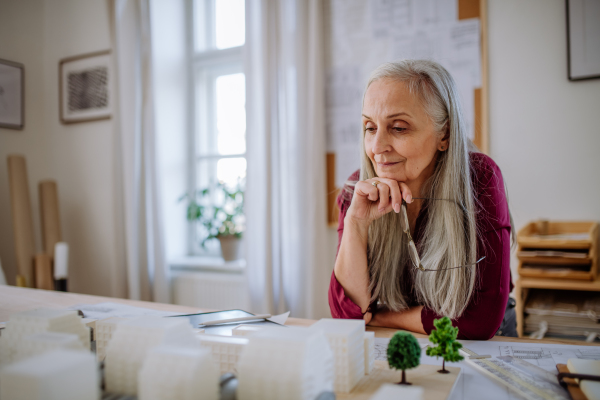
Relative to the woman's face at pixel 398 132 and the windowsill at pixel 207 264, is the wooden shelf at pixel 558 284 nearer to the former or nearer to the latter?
the woman's face at pixel 398 132

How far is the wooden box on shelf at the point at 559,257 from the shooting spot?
64.9 inches

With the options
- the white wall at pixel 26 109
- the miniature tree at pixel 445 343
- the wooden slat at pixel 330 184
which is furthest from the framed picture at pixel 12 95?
the miniature tree at pixel 445 343

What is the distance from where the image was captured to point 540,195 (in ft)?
6.62

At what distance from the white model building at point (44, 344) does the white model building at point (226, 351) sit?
19cm

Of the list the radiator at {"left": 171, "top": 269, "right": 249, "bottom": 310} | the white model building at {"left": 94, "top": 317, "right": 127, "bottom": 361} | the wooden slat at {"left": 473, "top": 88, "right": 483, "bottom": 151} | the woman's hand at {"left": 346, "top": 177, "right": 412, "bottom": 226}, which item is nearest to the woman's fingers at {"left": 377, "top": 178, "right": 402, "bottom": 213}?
the woman's hand at {"left": 346, "top": 177, "right": 412, "bottom": 226}

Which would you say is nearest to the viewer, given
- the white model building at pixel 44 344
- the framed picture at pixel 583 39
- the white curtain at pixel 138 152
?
the white model building at pixel 44 344

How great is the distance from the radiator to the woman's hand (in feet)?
5.11

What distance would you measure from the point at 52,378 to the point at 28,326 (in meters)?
0.27

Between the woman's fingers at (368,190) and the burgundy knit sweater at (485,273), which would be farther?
the woman's fingers at (368,190)

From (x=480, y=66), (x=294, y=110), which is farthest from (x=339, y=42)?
(x=480, y=66)

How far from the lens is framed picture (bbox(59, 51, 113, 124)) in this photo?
10.5ft

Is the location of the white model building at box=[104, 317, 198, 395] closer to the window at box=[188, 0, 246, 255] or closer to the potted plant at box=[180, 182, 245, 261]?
the potted plant at box=[180, 182, 245, 261]

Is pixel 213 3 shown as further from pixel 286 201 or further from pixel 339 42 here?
pixel 286 201

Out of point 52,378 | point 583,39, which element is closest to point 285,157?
point 583,39
